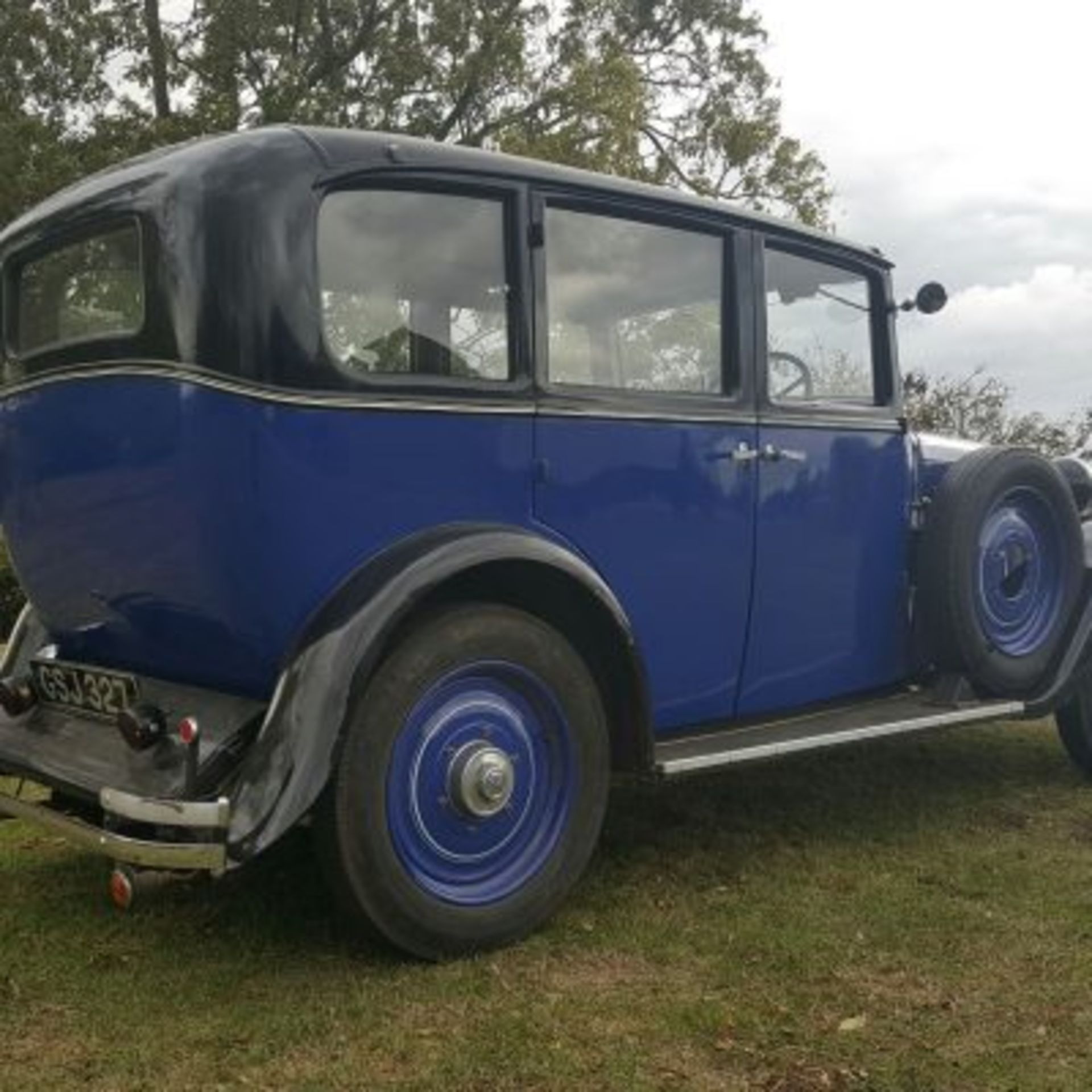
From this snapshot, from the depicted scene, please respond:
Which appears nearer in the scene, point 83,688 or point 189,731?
point 189,731

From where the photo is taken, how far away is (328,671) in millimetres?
3219

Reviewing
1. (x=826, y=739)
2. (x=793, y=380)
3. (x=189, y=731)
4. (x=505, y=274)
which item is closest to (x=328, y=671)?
(x=189, y=731)

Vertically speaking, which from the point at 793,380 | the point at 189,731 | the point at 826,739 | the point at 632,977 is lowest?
the point at 632,977

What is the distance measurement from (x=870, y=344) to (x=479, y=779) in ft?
8.57

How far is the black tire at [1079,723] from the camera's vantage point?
552 centimetres

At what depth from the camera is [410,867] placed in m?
3.46

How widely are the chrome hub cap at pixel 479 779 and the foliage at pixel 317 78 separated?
1282 cm

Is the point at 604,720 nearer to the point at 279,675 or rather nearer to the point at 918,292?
the point at 279,675

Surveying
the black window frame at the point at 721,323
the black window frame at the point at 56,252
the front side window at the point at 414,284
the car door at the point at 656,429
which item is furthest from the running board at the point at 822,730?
the black window frame at the point at 56,252

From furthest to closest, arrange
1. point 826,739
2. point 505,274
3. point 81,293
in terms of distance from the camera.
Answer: point 826,739
point 81,293
point 505,274

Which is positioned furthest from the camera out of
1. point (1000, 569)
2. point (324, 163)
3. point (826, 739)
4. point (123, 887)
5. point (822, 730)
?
point (1000, 569)

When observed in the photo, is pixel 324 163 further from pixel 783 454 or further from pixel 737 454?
pixel 783 454

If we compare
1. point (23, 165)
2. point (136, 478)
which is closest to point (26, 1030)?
point (136, 478)

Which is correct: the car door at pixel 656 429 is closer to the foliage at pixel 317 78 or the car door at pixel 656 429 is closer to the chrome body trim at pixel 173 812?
the chrome body trim at pixel 173 812
